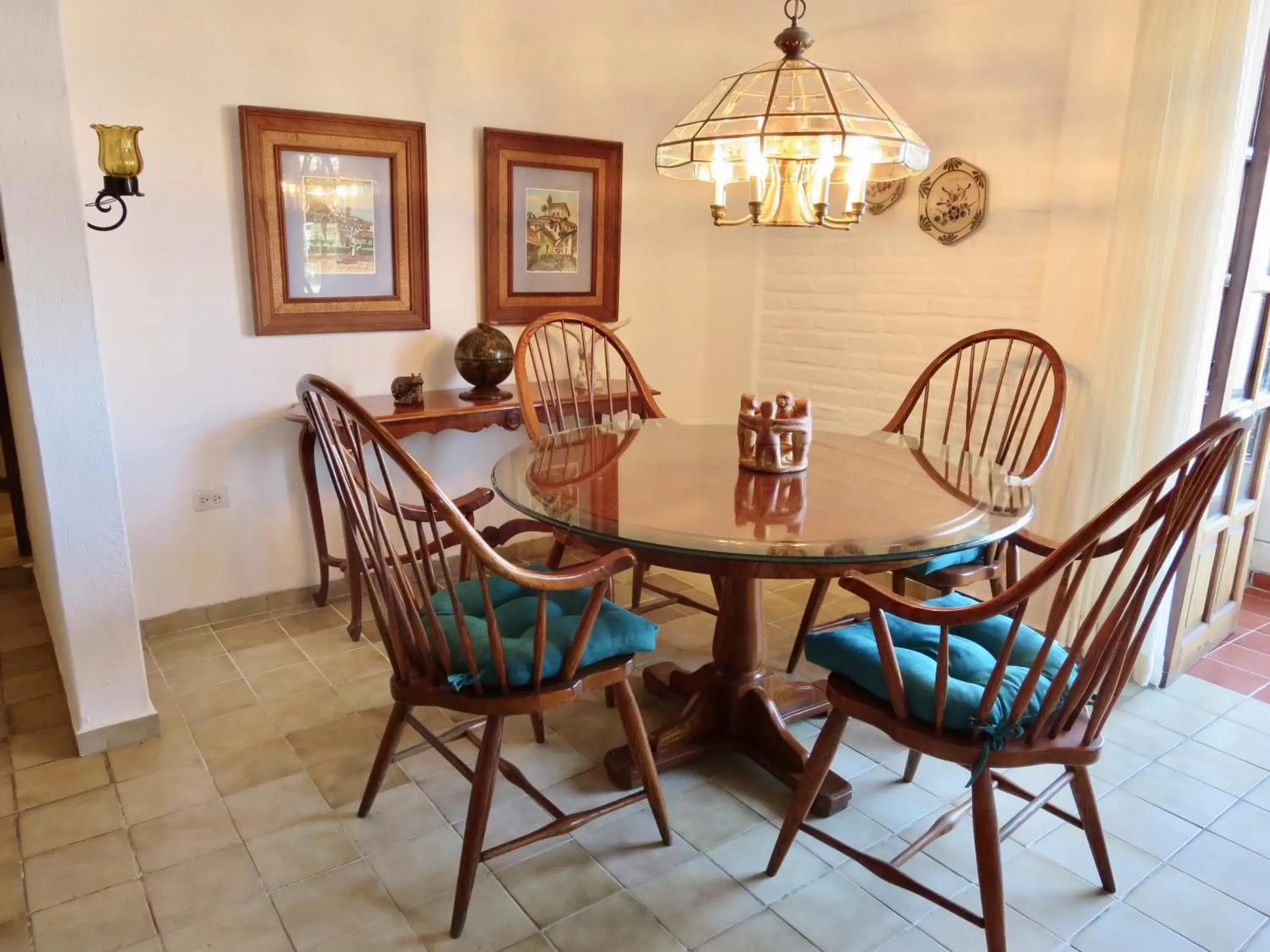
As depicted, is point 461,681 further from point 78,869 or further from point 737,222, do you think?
point 737,222

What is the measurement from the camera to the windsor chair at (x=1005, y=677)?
135 cm

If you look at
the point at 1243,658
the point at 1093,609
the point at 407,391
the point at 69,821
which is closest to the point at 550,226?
the point at 407,391

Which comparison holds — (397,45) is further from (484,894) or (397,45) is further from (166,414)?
(484,894)

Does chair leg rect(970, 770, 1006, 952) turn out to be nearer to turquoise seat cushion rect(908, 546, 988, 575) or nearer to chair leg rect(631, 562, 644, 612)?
turquoise seat cushion rect(908, 546, 988, 575)

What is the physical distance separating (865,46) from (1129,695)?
96.8 inches

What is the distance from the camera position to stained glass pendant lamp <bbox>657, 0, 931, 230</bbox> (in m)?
1.84

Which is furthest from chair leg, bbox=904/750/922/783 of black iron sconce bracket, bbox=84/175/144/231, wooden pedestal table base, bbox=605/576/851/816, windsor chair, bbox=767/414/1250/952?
black iron sconce bracket, bbox=84/175/144/231

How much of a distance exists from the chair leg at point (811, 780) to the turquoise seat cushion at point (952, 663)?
0.37ft

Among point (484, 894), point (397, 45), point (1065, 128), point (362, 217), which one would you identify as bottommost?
point (484, 894)

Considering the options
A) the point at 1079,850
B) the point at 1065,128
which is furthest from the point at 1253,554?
the point at 1079,850

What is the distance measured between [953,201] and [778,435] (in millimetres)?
Answer: 1525

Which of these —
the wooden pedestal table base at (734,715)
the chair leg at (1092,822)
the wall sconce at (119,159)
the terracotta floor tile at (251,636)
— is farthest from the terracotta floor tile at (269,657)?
the chair leg at (1092,822)

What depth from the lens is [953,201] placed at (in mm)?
3039

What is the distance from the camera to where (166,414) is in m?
2.78
